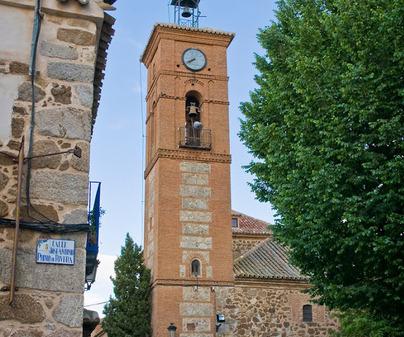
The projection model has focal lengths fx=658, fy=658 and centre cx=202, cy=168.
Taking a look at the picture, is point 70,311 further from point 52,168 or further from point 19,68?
point 19,68

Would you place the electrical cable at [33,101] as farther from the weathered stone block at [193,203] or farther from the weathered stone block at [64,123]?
the weathered stone block at [193,203]

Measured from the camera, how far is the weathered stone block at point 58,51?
21.0 ft

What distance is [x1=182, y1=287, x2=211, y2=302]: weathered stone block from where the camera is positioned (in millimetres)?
24156

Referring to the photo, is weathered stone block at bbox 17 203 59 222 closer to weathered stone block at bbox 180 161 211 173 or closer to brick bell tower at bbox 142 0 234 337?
brick bell tower at bbox 142 0 234 337

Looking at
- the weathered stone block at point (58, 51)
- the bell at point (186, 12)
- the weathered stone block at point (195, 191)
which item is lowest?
the weathered stone block at point (58, 51)

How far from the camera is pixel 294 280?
85.0 feet

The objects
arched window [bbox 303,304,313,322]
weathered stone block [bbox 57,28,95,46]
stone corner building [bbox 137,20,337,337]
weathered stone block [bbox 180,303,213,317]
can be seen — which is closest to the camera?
weathered stone block [bbox 57,28,95,46]

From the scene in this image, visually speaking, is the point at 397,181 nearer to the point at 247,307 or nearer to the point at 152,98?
the point at 247,307

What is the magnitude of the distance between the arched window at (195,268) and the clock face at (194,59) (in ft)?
26.9

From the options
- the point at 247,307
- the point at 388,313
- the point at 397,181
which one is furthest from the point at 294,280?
the point at 397,181

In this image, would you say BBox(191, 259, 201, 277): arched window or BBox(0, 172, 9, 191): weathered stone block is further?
BBox(191, 259, 201, 277): arched window

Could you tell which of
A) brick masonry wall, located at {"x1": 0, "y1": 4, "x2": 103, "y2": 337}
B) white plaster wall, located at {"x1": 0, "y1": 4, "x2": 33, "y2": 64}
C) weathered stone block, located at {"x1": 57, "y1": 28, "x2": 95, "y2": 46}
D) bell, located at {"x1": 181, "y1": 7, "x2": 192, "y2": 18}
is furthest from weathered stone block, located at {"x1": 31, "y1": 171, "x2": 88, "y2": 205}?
bell, located at {"x1": 181, "y1": 7, "x2": 192, "y2": 18}

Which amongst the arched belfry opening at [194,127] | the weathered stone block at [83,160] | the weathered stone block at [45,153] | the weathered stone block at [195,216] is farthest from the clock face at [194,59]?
the weathered stone block at [45,153]

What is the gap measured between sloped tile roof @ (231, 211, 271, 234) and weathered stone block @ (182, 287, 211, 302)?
19.9 feet
